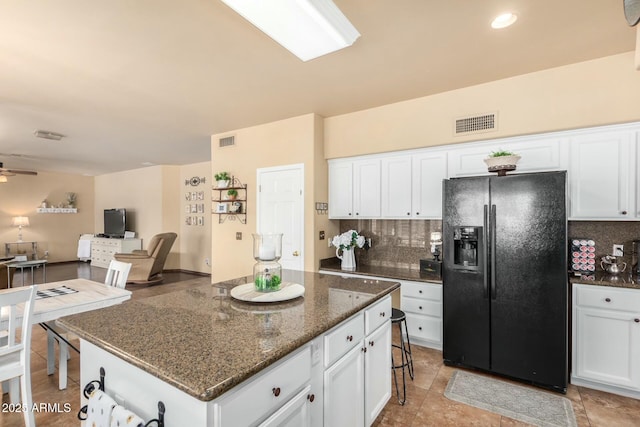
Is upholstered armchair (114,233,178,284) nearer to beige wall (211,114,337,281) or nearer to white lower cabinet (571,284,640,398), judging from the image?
beige wall (211,114,337,281)

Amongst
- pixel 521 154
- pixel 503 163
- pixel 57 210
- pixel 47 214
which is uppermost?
pixel 521 154

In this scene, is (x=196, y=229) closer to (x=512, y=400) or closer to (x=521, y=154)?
(x=521, y=154)

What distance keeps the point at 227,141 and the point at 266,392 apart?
13.8 feet

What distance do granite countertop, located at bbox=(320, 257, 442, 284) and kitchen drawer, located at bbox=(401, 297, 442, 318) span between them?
0.23 meters

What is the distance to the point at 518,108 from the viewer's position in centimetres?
288

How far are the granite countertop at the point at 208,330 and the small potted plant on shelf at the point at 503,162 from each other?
1.63 metres

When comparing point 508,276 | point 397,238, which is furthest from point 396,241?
point 508,276

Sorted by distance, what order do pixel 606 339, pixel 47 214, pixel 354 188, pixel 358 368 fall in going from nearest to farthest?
pixel 358 368 → pixel 606 339 → pixel 354 188 → pixel 47 214

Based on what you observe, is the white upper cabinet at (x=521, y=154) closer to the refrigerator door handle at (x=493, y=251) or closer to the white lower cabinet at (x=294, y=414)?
the refrigerator door handle at (x=493, y=251)

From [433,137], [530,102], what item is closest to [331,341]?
[433,137]

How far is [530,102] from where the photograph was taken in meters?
2.83

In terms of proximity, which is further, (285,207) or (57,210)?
(57,210)

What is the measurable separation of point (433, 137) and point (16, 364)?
393cm

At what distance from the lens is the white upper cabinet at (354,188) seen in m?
3.74
